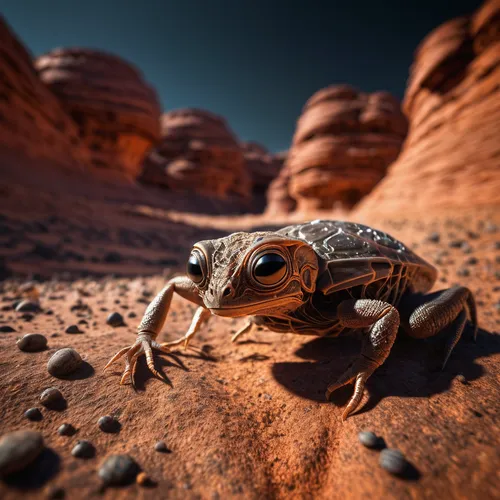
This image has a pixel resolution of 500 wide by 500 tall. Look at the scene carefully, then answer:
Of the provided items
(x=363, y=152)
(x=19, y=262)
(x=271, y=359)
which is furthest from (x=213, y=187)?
(x=271, y=359)

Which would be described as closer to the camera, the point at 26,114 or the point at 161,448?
the point at 161,448

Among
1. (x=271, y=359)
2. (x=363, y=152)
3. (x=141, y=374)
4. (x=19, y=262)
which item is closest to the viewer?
(x=141, y=374)

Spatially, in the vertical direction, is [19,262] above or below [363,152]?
below

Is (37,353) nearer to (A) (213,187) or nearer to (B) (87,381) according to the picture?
(B) (87,381)

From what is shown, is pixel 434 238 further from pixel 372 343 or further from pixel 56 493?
pixel 56 493

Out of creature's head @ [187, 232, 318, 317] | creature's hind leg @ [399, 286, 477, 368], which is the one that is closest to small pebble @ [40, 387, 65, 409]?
creature's head @ [187, 232, 318, 317]

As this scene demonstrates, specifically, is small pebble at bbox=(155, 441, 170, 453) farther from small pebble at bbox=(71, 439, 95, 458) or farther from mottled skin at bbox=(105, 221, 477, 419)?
mottled skin at bbox=(105, 221, 477, 419)

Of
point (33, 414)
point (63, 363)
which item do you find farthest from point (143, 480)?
point (63, 363)
